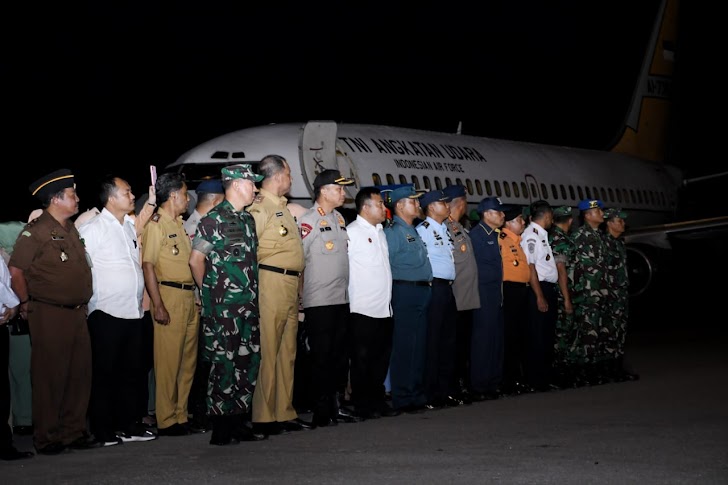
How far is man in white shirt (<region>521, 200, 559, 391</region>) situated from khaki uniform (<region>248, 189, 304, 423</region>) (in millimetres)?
3385

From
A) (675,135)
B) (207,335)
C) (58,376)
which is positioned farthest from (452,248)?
(675,135)

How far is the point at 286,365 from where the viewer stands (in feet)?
26.3

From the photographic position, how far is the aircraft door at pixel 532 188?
70.7 feet

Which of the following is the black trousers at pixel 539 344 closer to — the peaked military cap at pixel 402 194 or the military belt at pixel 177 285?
the peaked military cap at pixel 402 194

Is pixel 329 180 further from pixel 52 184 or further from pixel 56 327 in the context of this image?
pixel 56 327

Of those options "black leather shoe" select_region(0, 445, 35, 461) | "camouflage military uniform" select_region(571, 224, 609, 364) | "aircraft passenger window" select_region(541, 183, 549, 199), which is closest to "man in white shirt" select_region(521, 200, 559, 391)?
"camouflage military uniform" select_region(571, 224, 609, 364)

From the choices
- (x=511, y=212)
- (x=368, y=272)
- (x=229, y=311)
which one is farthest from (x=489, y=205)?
(x=229, y=311)

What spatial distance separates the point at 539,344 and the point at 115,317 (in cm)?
447

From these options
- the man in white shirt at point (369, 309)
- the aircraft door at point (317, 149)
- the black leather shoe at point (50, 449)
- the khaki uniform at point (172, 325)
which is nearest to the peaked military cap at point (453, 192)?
the man in white shirt at point (369, 309)

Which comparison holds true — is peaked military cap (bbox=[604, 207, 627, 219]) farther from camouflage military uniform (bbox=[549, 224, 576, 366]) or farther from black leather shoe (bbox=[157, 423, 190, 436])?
black leather shoe (bbox=[157, 423, 190, 436])

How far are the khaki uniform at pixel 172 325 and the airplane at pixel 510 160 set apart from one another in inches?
276

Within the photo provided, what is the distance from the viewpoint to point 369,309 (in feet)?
28.6

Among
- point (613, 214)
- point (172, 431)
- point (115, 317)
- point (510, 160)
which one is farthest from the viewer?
point (510, 160)

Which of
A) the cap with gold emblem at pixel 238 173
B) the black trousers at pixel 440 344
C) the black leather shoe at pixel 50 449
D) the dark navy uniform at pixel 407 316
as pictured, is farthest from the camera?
the black trousers at pixel 440 344
